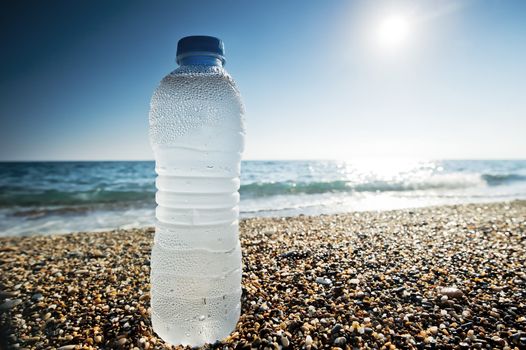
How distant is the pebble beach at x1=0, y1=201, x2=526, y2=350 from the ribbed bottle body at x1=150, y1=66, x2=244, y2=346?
0.65ft

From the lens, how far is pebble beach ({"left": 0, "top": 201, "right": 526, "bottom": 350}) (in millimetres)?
1968

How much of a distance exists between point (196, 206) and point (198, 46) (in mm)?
992

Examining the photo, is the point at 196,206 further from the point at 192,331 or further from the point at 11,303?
the point at 11,303

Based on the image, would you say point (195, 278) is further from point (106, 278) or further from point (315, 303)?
point (106, 278)

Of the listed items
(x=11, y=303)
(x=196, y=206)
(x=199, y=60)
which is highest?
(x=199, y=60)

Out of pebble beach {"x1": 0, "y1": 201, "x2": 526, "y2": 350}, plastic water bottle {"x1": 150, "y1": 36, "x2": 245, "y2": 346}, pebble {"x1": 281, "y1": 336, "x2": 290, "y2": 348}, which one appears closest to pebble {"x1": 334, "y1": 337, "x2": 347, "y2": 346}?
pebble beach {"x1": 0, "y1": 201, "x2": 526, "y2": 350}

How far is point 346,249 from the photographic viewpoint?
12.0ft

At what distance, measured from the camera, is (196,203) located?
7.16 feet

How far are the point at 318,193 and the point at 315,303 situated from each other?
10.4m

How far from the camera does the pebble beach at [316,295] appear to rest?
1968mm

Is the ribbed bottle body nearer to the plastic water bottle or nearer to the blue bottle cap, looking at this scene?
the plastic water bottle

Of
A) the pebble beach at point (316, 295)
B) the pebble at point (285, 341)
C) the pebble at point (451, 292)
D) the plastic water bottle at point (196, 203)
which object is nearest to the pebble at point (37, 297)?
the pebble beach at point (316, 295)

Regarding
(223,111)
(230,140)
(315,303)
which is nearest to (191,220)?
(230,140)

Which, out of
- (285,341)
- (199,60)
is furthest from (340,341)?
(199,60)
